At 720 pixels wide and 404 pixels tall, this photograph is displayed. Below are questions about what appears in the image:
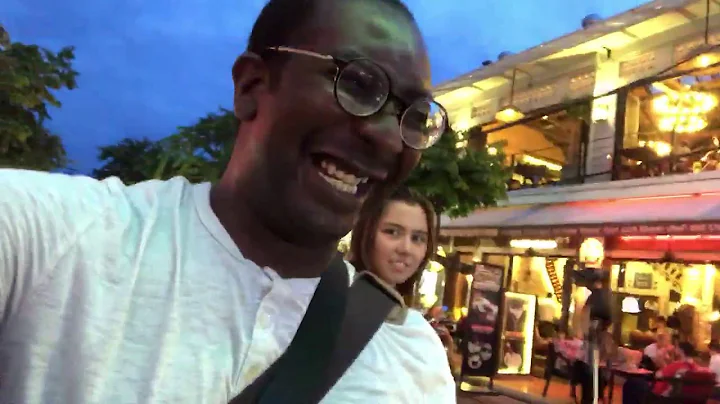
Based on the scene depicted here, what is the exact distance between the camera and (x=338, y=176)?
1.08 meters

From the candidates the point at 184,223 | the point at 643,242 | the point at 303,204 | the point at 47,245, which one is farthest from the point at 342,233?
the point at 643,242

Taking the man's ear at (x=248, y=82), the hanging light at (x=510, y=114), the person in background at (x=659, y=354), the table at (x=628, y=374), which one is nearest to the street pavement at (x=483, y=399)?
the table at (x=628, y=374)

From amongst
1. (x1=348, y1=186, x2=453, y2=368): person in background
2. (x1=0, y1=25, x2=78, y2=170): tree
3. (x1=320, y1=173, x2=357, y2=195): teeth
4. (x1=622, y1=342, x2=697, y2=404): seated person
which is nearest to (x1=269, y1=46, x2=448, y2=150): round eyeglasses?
(x1=320, y1=173, x2=357, y2=195): teeth

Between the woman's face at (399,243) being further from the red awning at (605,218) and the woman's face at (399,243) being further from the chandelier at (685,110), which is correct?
the chandelier at (685,110)

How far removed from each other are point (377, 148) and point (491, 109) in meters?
14.6

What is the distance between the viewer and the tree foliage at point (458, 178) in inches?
297

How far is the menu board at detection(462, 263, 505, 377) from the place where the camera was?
9.16 m

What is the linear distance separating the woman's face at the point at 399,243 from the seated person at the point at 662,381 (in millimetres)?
5357

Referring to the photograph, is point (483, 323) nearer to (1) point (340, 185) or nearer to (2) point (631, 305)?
(2) point (631, 305)

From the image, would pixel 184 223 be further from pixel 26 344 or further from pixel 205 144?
pixel 205 144

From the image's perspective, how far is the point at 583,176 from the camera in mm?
11812

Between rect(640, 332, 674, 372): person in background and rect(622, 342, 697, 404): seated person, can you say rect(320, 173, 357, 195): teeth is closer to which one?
rect(622, 342, 697, 404): seated person

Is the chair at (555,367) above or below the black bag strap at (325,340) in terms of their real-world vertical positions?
below

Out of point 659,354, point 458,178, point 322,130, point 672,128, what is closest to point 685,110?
point 672,128
